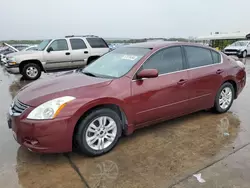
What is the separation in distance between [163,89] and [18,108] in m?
2.11

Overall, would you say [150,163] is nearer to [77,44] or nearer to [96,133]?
[96,133]

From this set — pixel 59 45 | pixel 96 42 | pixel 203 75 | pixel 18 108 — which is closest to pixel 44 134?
pixel 18 108

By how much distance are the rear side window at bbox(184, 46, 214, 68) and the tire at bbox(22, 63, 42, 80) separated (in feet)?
23.0

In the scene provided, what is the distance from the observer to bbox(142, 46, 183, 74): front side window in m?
3.72

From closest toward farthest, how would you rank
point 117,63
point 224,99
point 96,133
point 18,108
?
point 18,108 → point 96,133 → point 117,63 → point 224,99

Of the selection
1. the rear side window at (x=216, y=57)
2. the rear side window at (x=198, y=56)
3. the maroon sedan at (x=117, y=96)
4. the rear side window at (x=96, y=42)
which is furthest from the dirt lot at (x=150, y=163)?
the rear side window at (x=96, y=42)

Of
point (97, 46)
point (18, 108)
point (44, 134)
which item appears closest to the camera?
point (44, 134)

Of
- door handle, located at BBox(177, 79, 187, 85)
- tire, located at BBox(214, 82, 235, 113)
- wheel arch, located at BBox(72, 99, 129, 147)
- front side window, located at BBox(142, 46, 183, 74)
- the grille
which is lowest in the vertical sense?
tire, located at BBox(214, 82, 235, 113)

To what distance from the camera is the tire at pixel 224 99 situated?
15.3ft

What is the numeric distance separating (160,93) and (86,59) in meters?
6.96

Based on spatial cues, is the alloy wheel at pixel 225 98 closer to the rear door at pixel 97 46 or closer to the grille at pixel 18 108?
the grille at pixel 18 108

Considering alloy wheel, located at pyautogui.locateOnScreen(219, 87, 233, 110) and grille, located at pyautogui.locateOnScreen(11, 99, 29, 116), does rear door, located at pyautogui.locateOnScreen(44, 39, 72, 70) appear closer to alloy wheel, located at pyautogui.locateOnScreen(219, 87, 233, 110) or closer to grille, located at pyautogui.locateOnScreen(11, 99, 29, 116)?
grille, located at pyautogui.locateOnScreen(11, 99, 29, 116)

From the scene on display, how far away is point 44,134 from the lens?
9.18 ft

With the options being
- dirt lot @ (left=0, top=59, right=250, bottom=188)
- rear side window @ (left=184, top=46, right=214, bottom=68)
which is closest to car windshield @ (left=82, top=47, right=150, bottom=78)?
rear side window @ (left=184, top=46, right=214, bottom=68)
